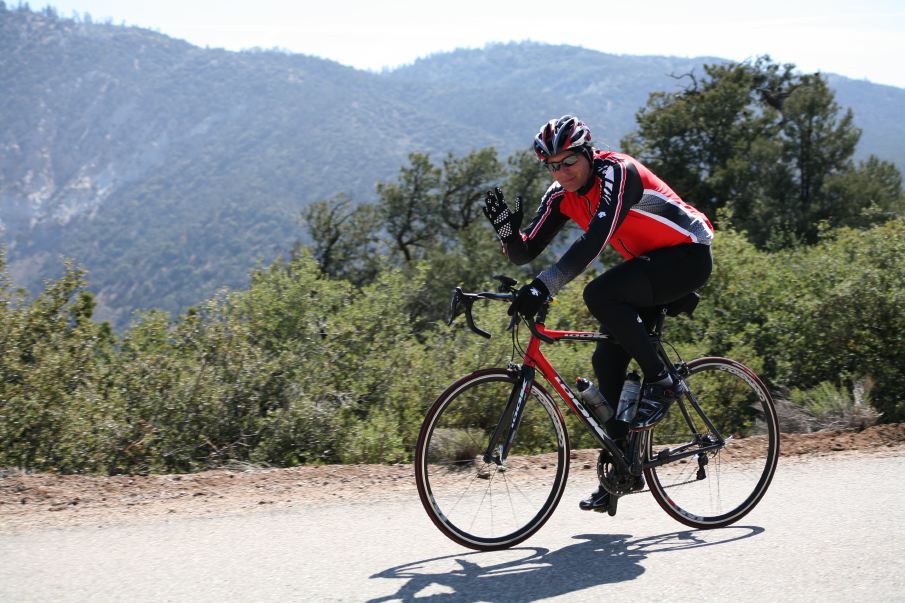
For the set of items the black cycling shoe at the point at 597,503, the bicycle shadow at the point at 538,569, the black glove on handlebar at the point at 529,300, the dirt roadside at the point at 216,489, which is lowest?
the bicycle shadow at the point at 538,569

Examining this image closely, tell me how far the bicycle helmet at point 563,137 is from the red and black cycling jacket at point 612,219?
0.14 m

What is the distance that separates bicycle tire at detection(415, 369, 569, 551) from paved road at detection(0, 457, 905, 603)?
127 mm

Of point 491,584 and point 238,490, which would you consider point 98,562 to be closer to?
point 238,490

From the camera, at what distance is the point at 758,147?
4478cm

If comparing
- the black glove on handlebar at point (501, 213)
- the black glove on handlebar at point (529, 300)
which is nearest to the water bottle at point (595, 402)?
the black glove on handlebar at point (529, 300)

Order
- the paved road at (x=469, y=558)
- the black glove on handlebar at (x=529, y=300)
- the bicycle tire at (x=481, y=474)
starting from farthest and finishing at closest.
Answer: the bicycle tire at (x=481, y=474), the black glove on handlebar at (x=529, y=300), the paved road at (x=469, y=558)

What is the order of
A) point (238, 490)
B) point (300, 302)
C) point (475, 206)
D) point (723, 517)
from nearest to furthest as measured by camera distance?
point (723, 517)
point (238, 490)
point (300, 302)
point (475, 206)

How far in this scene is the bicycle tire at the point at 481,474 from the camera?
13.0ft

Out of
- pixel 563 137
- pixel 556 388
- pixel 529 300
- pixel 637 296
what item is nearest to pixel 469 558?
pixel 556 388

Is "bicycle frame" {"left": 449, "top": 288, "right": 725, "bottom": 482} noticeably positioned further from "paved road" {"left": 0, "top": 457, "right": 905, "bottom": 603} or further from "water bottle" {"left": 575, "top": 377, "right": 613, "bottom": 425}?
"paved road" {"left": 0, "top": 457, "right": 905, "bottom": 603}

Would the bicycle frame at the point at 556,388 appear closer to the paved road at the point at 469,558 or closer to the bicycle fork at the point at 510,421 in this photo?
the bicycle fork at the point at 510,421

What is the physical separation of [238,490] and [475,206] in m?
47.7

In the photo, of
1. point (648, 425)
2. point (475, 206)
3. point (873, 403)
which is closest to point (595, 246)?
point (648, 425)

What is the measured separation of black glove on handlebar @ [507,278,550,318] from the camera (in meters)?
3.81
